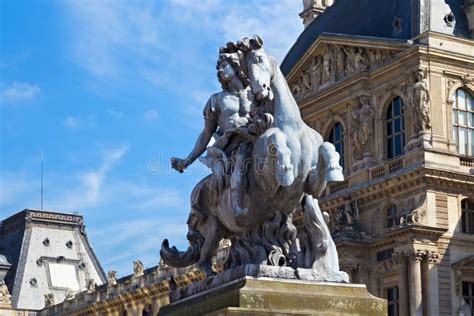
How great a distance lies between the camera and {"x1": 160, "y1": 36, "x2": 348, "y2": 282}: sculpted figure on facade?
8734mm

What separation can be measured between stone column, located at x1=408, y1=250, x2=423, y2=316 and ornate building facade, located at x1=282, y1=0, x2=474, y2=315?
0.04 metres

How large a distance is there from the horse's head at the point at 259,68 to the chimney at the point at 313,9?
5133cm

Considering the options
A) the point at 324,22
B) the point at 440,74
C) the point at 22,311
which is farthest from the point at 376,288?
the point at 22,311

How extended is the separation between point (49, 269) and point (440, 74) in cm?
5443

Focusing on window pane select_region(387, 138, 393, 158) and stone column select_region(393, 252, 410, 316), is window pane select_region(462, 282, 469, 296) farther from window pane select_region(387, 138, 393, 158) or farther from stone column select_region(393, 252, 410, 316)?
window pane select_region(387, 138, 393, 158)

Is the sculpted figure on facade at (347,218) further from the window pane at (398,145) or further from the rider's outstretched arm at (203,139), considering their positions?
the rider's outstretched arm at (203,139)

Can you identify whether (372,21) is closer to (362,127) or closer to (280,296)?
(362,127)

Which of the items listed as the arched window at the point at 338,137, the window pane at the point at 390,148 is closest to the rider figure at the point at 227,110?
the window pane at the point at 390,148

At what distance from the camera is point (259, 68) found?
913 cm

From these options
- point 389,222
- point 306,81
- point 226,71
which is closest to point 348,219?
point 389,222

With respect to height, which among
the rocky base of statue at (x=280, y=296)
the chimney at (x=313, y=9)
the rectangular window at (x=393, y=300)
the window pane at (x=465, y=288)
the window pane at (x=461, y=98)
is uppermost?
the chimney at (x=313, y=9)

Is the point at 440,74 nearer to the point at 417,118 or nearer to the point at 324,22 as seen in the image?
the point at 417,118

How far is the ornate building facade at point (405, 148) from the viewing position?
45.2 metres

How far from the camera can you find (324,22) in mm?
56281
